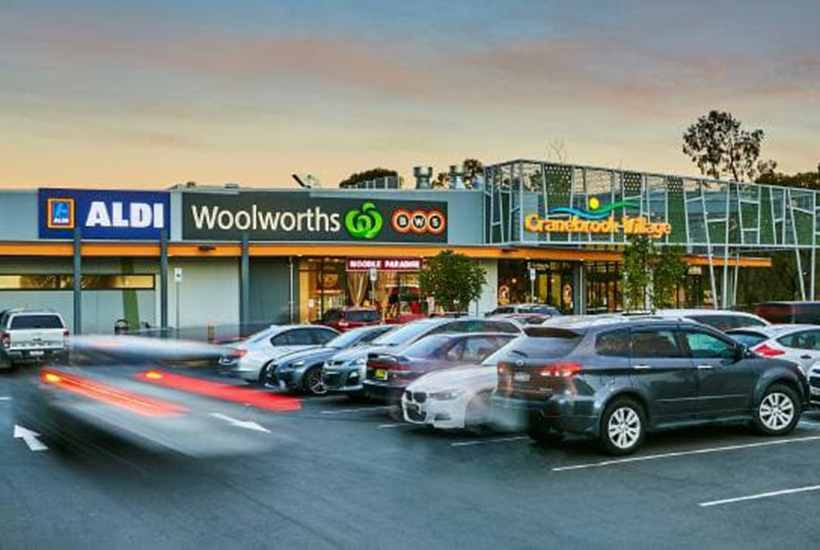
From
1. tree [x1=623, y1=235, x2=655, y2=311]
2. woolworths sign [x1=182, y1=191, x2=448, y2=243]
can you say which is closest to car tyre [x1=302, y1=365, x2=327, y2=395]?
tree [x1=623, y1=235, x2=655, y2=311]

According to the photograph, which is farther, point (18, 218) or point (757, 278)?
point (757, 278)

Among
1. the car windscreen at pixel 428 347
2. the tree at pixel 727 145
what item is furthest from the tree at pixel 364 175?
the car windscreen at pixel 428 347

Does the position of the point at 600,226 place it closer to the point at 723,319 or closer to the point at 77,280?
the point at 723,319

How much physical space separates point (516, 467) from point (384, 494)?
6.95ft

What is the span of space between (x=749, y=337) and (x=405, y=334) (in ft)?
21.8

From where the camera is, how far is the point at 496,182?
44.1m

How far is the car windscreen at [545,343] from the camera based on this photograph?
37.7ft

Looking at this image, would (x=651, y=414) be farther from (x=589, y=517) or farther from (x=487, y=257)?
(x=487, y=257)

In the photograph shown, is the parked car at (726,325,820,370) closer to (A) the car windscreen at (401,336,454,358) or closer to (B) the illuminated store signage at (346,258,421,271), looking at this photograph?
(A) the car windscreen at (401,336,454,358)

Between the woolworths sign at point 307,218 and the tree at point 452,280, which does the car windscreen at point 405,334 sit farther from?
the woolworths sign at point 307,218

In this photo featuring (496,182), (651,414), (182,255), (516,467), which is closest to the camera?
(516,467)

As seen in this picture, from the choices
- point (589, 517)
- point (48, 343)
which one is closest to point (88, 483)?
point (589, 517)

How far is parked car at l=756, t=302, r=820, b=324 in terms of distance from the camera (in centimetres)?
3023

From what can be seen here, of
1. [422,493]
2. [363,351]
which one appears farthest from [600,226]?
[422,493]
